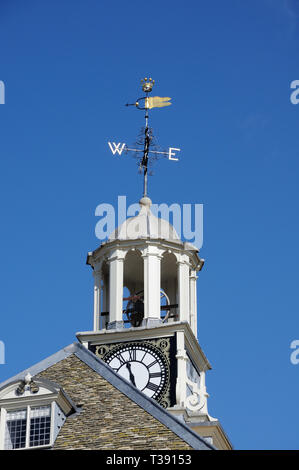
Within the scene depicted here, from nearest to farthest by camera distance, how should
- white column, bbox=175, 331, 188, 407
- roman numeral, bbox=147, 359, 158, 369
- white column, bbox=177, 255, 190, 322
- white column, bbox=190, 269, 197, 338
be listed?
white column, bbox=175, 331, 188, 407 < roman numeral, bbox=147, 359, 158, 369 < white column, bbox=177, 255, 190, 322 < white column, bbox=190, 269, 197, 338

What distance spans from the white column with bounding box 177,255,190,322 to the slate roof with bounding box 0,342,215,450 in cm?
1406

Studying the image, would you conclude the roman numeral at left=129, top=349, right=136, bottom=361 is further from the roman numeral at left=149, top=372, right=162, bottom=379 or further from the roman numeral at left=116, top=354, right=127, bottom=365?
the roman numeral at left=149, top=372, right=162, bottom=379

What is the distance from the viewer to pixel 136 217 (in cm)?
4359

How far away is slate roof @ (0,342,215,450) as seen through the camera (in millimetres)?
24781

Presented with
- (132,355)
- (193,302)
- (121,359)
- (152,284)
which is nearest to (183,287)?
(193,302)

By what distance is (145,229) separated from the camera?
1683 inches

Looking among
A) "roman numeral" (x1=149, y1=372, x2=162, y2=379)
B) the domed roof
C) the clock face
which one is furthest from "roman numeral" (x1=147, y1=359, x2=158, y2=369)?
the domed roof

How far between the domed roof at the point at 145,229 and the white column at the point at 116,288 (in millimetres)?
685

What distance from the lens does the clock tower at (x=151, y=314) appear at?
39469 millimetres

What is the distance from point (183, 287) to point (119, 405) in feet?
54.8

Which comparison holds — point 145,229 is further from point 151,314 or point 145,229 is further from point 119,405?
point 119,405

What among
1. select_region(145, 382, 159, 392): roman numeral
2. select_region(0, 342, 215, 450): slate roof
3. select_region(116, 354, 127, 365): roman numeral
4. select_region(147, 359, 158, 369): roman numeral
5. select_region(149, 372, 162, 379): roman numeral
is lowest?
select_region(0, 342, 215, 450): slate roof

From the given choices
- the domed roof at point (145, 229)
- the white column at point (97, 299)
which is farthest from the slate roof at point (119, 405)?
the domed roof at point (145, 229)
